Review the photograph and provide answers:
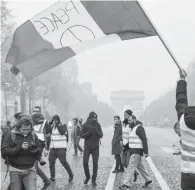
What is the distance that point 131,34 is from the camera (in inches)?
258

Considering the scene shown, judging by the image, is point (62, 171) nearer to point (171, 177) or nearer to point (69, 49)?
point (171, 177)

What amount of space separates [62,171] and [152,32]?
738 cm

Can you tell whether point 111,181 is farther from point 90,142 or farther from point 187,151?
point 187,151

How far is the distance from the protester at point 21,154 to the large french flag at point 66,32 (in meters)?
1.41

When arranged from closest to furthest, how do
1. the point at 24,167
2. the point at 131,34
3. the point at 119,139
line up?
the point at 24,167
the point at 131,34
the point at 119,139

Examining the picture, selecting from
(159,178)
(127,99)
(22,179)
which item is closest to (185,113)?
(22,179)

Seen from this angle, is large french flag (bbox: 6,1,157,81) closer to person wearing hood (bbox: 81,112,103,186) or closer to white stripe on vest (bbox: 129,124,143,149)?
white stripe on vest (bbox: 129,124,143,149)

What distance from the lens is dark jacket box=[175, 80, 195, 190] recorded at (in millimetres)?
4316

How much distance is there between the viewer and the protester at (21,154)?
589 cm

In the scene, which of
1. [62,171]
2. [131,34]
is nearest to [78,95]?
[62,171]

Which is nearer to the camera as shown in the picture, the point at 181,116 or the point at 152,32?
the point at 181,116

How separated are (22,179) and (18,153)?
0.40m

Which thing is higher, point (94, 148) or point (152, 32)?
point (152, 32)

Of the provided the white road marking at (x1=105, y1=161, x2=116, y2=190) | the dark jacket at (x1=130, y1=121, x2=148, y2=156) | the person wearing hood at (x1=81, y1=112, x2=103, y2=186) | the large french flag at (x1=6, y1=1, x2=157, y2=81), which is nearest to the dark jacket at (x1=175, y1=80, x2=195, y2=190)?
the large french flag at (x1=6, y1=1, x2=157, y2=81)
